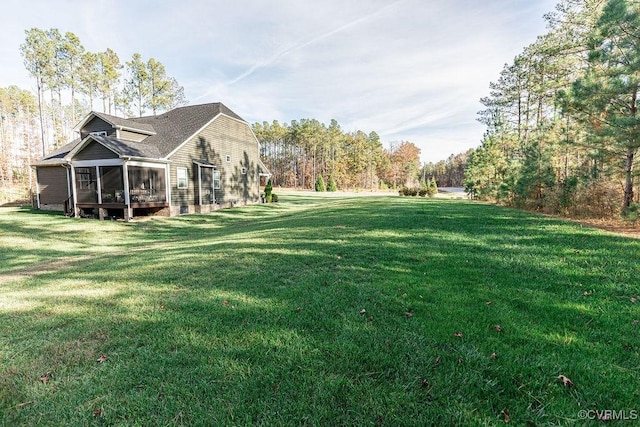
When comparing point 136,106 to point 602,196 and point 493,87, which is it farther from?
point 602,196

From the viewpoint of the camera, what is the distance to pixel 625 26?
800 cm

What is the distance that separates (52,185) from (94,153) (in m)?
6.64

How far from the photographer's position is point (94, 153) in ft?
51.5

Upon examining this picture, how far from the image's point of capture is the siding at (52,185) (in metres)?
18.8

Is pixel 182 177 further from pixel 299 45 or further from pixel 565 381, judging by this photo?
pixel 565 381

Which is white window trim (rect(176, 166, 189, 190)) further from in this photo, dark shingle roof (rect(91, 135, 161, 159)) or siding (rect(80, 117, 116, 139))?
siding (rect(80, 117, 116, 139))

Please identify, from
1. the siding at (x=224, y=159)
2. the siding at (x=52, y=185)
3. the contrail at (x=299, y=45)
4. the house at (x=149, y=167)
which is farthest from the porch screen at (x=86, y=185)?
the contrail at (x=299, y=45)

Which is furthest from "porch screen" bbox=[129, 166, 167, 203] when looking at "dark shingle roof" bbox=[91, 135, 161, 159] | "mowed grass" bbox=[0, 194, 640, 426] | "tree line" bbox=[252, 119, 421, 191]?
"tree line" bbox=[252, 119, 421, 191]

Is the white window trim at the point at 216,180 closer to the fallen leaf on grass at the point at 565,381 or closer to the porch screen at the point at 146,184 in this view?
the porch screen at the point at 146,184

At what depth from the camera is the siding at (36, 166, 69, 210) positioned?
18844 mm

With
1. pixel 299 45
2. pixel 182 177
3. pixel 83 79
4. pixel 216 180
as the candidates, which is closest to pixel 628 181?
pixel 299 45

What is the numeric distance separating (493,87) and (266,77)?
67.8 feet

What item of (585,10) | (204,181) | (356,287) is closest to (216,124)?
(204,181)

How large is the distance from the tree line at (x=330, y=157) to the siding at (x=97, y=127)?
4066 centimetres
